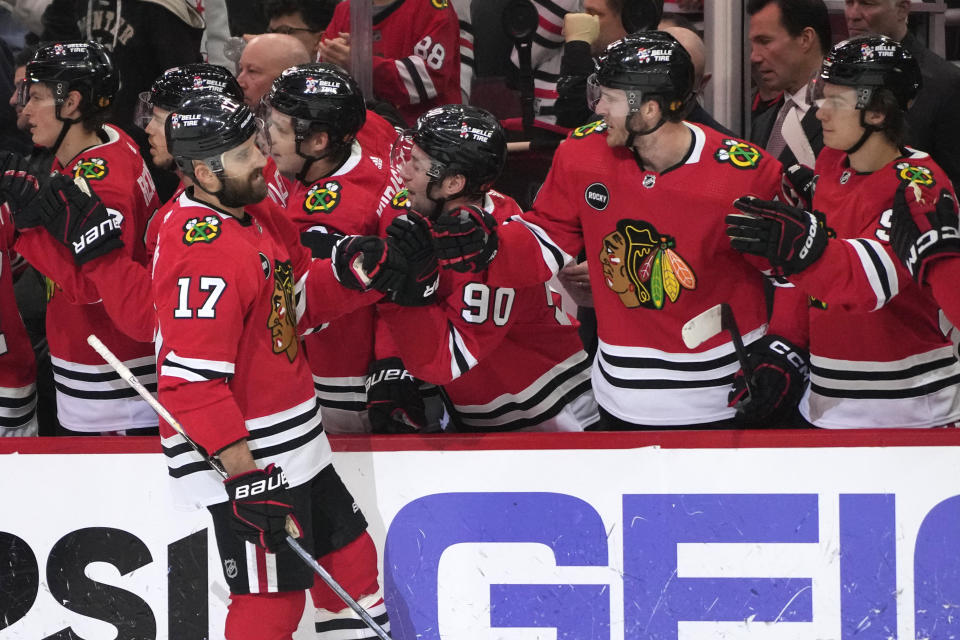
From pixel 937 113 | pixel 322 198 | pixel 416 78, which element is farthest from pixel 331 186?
pixel 937 113

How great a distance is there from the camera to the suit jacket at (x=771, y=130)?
381 cm

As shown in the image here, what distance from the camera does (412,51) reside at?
4172 millimetres

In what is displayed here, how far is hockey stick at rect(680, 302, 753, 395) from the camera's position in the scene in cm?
306

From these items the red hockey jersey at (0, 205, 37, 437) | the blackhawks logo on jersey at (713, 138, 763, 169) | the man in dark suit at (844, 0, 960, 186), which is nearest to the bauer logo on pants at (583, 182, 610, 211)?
the blackhawks logo on jersey at (713, 138, 763, 169)

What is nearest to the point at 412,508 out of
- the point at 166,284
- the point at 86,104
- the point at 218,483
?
the point at 218,483

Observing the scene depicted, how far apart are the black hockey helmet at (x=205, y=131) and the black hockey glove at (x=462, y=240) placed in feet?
1.60

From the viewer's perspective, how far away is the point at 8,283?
355 centimetres

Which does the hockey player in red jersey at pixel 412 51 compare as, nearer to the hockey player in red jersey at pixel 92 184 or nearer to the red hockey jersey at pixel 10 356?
the hockey player in red jersey at pixel 92 184

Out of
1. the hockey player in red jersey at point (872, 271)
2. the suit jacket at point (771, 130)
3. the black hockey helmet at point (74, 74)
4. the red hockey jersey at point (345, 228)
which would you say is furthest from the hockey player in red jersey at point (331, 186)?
the suit jacket at point (771, 130)

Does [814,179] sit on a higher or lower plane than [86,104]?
lower

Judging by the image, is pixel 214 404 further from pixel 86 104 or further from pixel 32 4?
pixel 32 4

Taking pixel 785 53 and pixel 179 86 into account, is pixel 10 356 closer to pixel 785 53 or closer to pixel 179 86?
pixel 179 86

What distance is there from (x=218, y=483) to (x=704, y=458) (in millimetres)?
1161

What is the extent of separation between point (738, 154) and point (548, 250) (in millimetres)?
515
